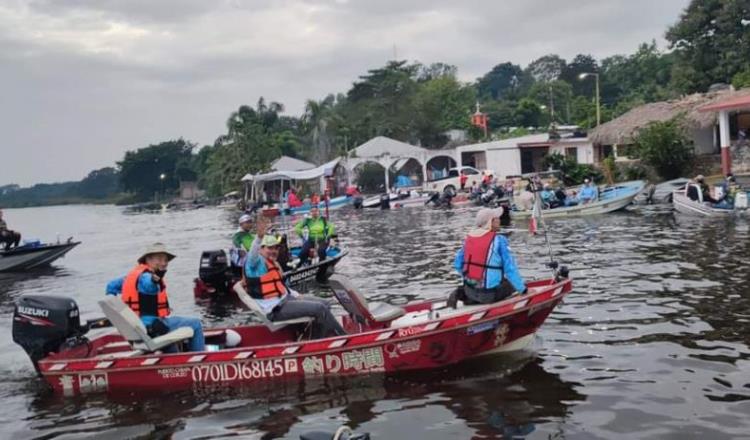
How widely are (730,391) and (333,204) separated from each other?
147 ft

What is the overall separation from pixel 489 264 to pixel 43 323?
5.58 metres

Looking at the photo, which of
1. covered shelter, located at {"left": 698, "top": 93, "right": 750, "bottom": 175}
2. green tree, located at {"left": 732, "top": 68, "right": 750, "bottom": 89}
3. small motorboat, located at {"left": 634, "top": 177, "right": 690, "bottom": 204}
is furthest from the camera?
green tree, located at {"left": 732, "top": 68, "right": 750, "bottom": 89}

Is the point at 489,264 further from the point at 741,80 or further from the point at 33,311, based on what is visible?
the point at 741,80

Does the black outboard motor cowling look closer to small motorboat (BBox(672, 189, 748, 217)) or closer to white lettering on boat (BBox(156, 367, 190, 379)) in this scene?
white lettering on boat (BBox(156, 367, 190, 379))

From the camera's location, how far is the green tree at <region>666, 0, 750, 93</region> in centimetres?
4483

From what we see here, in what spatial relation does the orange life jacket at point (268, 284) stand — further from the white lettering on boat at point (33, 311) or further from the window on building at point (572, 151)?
the window on building at point (572, 151)

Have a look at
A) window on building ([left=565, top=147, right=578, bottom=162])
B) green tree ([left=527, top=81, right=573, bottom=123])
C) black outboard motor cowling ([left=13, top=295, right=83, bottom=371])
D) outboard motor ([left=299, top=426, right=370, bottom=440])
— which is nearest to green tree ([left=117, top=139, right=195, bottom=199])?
green tree ([left=527, top=81, right=573, bottom=123])

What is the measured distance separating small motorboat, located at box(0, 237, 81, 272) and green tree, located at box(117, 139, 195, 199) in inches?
3533

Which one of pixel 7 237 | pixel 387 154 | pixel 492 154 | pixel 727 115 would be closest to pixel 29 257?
pixel 7 237

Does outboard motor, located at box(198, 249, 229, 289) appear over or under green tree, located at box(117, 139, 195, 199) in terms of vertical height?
under

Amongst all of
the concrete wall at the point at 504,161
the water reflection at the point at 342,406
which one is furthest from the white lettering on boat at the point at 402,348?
the concrete wall at the point at 504,161

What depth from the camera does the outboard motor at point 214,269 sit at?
50.9 feet

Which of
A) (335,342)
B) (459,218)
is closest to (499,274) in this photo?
(335,342)

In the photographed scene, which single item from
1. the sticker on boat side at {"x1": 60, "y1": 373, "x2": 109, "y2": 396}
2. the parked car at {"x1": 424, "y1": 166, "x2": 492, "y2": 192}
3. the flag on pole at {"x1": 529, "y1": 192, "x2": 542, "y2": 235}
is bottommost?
the sticker on boat side at {"x1": 60, "y1": 373, "x2": 109, "y2": 396}
